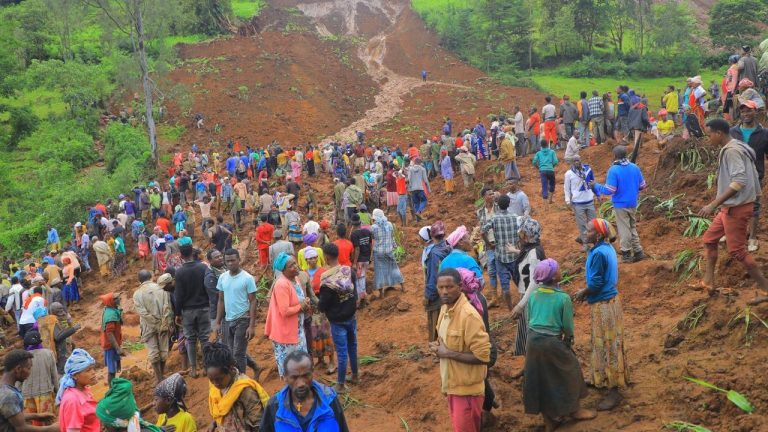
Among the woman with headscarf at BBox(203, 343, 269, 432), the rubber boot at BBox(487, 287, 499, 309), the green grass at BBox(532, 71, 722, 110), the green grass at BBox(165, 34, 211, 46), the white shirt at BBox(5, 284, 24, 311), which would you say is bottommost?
the green grass at BBox(532, 71, 722, 110)

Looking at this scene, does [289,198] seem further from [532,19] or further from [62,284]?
[532,19]

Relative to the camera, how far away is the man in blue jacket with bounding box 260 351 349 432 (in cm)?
373

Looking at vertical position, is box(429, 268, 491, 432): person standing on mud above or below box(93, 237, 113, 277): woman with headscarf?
above

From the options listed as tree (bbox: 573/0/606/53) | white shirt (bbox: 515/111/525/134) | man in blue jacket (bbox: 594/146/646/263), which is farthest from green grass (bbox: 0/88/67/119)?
tree (bbox: 573/0/606/53)

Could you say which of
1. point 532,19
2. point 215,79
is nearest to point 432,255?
point 215,79

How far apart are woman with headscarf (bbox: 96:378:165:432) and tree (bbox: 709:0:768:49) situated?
49.0 m

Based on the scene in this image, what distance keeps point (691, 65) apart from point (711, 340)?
4299 centimetres

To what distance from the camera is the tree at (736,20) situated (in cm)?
4303

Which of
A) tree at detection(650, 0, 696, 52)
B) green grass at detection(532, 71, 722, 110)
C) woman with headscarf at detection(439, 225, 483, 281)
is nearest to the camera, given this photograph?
woman with headscarf at detection(439, 225, 483, 281)

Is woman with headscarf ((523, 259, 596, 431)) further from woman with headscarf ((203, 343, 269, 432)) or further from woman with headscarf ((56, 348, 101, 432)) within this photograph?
woman with headscarf ((56, 348, 101, 432))

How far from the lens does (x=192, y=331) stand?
26.7 feet

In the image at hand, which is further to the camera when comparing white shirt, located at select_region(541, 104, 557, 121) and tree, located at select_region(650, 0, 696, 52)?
tree, located at select_region(650, 0, 696, 52)

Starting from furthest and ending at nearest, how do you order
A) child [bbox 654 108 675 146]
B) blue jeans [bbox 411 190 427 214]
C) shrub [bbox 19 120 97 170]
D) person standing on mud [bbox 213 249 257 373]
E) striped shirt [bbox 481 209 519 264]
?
shrub [bbox 19 120 97 170], blue jeans [bbox 411 190 427 214], child [bbox 654 108 675 146], striped shirt [bbox 481 209 519 264], person standing on mud [bbox 213 249 257 373]

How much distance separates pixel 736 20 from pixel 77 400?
50307mm
